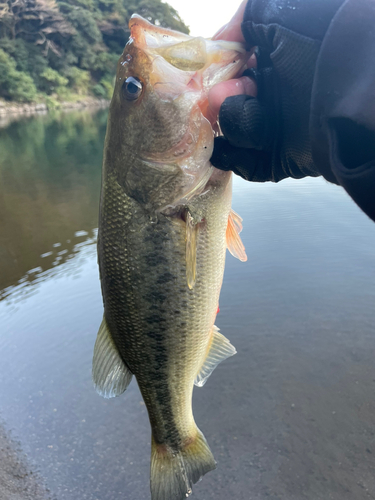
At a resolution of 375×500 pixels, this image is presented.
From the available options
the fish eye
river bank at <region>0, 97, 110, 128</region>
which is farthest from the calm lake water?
river bank at <region>0, 97, 110, 128</region>

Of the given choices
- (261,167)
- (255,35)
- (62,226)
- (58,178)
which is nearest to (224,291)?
(261,167)

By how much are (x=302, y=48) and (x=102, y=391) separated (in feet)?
5.68

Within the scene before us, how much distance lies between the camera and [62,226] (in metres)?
8.41

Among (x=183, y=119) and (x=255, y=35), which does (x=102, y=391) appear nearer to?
(x=183, y=119)

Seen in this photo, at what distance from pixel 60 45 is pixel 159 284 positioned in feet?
203

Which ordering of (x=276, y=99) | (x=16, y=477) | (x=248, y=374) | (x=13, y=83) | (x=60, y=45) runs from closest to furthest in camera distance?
(x=276, y=99) < (x=16, y=477) < (x=248, y=374) < (x=13, y=83) < (x=60, y=45)

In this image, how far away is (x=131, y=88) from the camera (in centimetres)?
154

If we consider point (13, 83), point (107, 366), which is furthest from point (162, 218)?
point (13, 83)

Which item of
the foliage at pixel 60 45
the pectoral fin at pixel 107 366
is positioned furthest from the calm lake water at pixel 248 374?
the foliage at pixel 60 45

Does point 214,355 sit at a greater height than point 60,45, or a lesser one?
greater

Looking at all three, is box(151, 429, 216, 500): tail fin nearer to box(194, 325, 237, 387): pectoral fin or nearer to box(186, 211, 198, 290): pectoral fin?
box(194, 325, 237, 387): pectoral fin

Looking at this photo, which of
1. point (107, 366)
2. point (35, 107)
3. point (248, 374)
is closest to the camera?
point (107, 366)

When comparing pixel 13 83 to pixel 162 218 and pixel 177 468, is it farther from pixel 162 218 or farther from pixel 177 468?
pixel 177 468

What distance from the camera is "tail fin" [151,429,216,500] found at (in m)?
1.97
